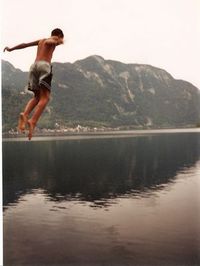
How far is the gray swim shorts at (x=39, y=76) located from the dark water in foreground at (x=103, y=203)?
4.18 meters

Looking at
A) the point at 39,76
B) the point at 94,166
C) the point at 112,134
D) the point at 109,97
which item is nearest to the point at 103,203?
the point at 112,134

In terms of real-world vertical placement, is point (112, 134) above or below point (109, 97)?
below

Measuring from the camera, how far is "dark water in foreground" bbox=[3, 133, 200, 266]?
880 cm

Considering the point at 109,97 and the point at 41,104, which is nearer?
the point at 41,104

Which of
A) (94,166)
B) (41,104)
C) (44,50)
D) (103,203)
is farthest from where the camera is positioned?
(94,166)

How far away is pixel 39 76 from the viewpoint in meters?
4.82

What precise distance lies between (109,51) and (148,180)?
7865mm

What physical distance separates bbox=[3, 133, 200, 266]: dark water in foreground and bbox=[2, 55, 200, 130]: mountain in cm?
78

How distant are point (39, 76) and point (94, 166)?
517 inches

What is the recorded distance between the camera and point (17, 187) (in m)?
13.5

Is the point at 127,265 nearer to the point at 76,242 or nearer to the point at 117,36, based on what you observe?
the point at 76,242

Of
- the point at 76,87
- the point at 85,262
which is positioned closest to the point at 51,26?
the point at 85,262

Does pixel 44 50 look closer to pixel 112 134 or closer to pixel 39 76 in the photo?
pixel 39 76

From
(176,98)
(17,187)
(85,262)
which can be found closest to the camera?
(85,262)
